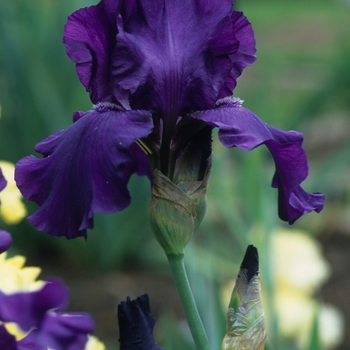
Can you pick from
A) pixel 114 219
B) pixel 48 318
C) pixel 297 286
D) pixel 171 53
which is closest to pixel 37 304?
pixel 48 318

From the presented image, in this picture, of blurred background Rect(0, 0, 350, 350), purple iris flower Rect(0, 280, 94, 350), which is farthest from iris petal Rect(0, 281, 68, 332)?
blurred background Rect(0, 0, 350, 350)

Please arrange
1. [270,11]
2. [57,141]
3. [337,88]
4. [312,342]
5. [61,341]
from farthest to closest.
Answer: [270,11]
[337,88]
[312,342]
[57,141]
[61,341]

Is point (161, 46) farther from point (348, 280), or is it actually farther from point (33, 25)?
point (348, 280)

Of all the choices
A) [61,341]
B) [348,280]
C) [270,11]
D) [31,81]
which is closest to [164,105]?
[61,341]

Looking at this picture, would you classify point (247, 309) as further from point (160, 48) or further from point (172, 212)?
point (160, 48)

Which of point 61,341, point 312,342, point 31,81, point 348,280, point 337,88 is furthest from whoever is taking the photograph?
point 337,88

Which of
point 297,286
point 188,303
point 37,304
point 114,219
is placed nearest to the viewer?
point 37,304
